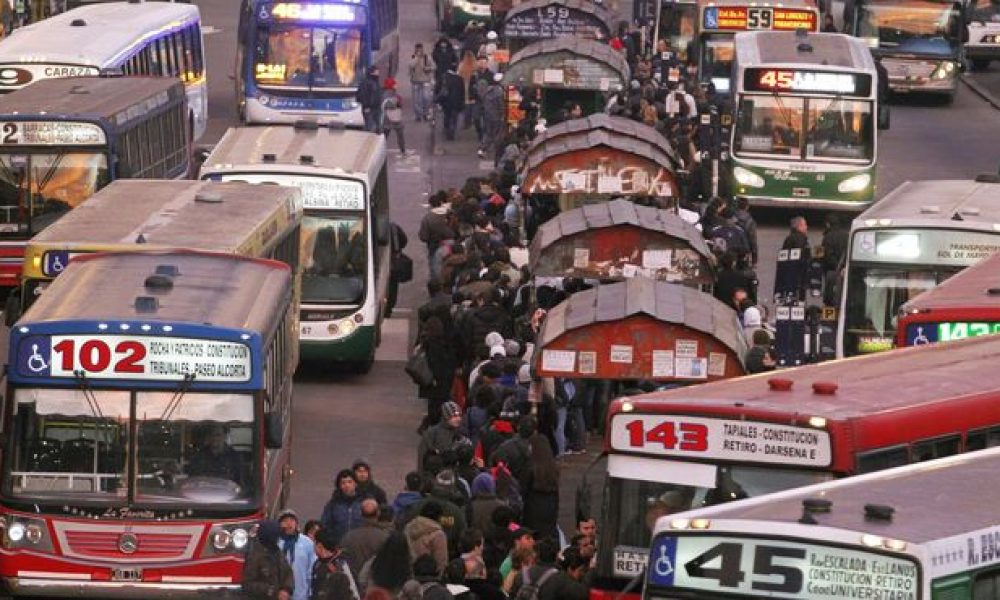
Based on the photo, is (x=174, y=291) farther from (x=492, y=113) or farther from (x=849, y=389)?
(x=492, y=113)

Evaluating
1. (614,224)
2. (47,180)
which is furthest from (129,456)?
(47,180)

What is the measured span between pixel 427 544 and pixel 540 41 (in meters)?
28.1

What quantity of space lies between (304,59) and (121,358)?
27546 millimetres

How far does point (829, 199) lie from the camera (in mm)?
40156

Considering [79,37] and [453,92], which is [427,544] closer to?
[79,37]

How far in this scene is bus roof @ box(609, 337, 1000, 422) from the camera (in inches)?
645

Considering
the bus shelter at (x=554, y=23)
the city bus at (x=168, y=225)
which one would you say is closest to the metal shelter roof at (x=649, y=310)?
the city bus at (x=168, y=225)

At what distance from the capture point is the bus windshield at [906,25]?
53906 mm

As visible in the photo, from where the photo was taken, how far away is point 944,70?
54.4m

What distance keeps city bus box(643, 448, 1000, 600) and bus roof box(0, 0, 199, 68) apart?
27.0 metres

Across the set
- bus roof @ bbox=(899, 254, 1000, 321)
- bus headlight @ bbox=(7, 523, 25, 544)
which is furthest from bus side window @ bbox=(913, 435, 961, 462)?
bus headlight @ bbox=(7, 523, 25, 544)

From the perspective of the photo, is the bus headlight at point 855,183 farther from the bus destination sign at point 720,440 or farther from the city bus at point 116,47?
the bus destination sign at point 720,440

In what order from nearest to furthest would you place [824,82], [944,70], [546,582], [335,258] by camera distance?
[546,582] < [335,258] < [824,82] < [944,70]

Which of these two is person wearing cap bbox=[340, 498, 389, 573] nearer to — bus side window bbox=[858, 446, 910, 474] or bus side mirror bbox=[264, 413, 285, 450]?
bus side mirror bbox=[264, 413, 285, 450]
